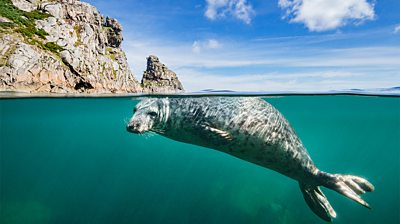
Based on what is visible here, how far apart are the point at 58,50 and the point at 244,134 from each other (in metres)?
44.8

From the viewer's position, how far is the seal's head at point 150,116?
581 cm

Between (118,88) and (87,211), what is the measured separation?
46.8 metres

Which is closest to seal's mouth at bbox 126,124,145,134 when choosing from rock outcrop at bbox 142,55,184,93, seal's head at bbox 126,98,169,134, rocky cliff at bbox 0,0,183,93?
seal's head at bbox 126,98,169,134

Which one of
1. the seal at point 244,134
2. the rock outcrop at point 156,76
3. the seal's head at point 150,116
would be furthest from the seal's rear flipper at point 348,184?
the rock outcrop at point 156,76

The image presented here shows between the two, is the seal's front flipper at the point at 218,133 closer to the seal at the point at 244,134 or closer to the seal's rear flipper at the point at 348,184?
the seal at the point at 244,134

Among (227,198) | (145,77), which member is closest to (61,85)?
(227,198)

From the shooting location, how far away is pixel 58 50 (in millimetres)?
43969

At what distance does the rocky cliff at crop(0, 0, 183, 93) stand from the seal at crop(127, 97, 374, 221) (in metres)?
27.2

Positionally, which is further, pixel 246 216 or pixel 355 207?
pixel 355 207

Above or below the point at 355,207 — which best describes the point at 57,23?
above

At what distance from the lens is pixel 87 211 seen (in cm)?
1869

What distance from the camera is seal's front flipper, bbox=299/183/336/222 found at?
259 inches

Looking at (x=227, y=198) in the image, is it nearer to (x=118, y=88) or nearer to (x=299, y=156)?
(x=299, y=156)

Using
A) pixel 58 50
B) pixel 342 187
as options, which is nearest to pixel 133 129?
pixel 342 187
